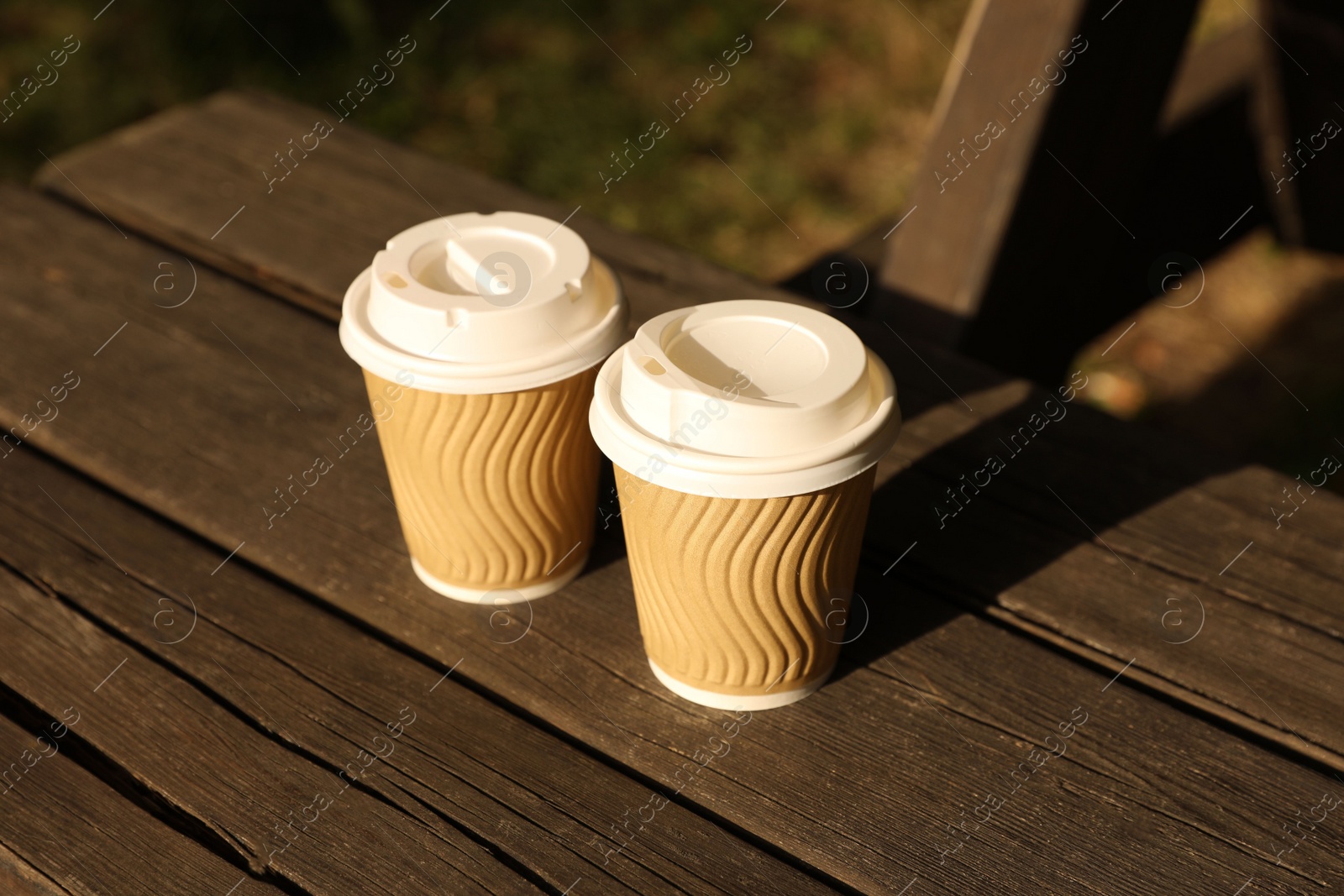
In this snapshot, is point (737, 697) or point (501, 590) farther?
point (501, 590)

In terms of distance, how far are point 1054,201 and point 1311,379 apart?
1.76m

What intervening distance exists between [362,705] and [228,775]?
0.16 m

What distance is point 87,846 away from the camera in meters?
1.18

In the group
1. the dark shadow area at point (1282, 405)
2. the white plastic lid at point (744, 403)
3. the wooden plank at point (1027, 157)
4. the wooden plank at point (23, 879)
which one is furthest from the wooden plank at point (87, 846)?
the dark shadow area at point (1282, 405)

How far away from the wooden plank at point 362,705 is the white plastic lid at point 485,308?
376 millimetres

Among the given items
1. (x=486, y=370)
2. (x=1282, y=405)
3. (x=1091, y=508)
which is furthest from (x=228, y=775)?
(x=1282, y=405)

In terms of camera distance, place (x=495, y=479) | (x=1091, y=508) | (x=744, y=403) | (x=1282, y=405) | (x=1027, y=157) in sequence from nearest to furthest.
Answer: (x=744, y=403), (x=495, y=479), (x=1091, y=508), (x=1027, y=157), (x=1282, y=405)

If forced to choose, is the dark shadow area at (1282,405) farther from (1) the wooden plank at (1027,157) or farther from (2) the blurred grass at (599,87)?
(1) the wooden plank at (1027,157)

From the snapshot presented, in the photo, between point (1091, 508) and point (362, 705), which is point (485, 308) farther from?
point (1091, 508)

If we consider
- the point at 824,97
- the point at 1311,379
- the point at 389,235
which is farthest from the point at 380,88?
the point at 1311,379

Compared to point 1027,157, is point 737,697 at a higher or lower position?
higher

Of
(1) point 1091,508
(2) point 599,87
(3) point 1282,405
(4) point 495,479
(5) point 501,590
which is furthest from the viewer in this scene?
(2) point 599,87

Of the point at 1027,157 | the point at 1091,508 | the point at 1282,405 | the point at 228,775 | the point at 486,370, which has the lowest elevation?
the point at 1282,405

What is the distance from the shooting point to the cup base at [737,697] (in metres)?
1.30
